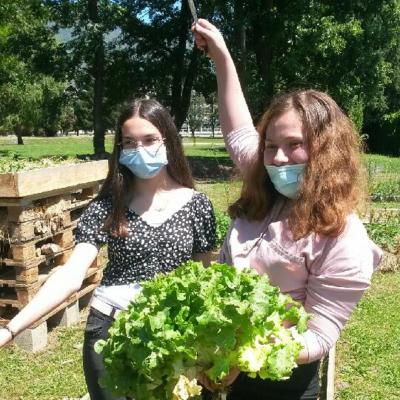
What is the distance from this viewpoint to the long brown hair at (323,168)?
5.84ft

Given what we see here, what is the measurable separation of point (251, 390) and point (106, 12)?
60.5 ft

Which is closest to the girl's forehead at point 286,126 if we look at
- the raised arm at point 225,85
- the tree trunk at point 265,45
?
the raised arm at point 225,85

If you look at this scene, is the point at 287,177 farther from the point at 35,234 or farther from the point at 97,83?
the point at 97,83

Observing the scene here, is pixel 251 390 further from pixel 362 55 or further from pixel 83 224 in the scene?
pixel 362 55

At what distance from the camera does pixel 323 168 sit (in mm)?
1824

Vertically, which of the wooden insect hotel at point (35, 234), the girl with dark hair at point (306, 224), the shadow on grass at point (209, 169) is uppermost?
the girl with dark hair at point (306, 224)

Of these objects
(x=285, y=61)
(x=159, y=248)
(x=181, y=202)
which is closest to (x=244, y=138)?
(x=181, y=202)

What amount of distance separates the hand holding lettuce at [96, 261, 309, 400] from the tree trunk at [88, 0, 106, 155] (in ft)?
56.5

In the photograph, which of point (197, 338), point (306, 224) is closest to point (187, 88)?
point (306, 224)

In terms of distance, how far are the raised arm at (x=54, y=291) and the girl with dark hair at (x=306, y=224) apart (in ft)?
2.08

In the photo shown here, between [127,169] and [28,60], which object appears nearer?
[127,169]

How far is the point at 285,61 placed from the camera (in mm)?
19203

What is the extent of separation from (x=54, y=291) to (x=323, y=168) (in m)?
1.14

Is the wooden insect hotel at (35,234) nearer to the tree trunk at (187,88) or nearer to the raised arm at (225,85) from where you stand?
the raised arm at (225,85)
